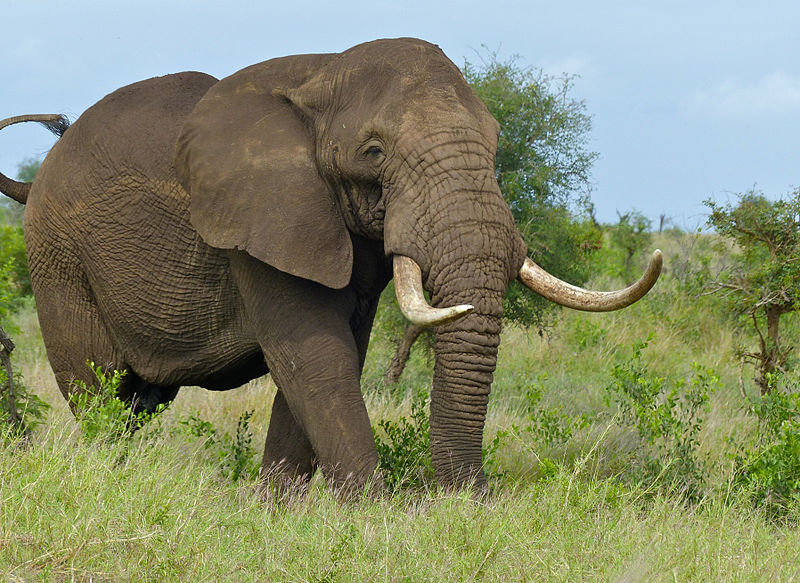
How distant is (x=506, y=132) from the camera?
36.6 feet

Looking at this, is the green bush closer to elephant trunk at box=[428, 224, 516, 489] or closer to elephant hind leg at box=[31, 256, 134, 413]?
elephant hind leg at box=[31, 256, 134, 413]

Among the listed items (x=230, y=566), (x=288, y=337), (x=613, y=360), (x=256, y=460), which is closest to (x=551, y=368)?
(x=613, y=360)

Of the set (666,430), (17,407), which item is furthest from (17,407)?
(666,430)

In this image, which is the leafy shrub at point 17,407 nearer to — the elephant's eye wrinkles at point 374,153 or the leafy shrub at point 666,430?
the elephant's eye wrinkles at point 374,153

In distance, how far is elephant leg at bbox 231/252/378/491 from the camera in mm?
5547

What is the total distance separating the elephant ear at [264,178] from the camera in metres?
5.54

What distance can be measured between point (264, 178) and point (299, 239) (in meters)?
0.40

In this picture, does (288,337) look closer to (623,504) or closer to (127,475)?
(127,475)

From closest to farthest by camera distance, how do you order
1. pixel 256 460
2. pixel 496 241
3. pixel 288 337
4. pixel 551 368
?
pixel 496 241, pixel 288 337, pixel 256 460, pixel 551 368

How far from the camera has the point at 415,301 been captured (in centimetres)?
503

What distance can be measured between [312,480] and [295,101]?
91.7 inches

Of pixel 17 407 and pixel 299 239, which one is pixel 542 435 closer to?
pixel 299 239

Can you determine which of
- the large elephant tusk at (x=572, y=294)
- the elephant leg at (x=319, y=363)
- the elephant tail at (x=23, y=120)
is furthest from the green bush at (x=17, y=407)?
the large elephant tusk at (x=572, y=294)

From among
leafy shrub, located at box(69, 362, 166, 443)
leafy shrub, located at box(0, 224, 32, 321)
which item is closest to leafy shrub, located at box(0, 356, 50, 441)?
leafy shrub, located at box(69, 362, 166, 443)
